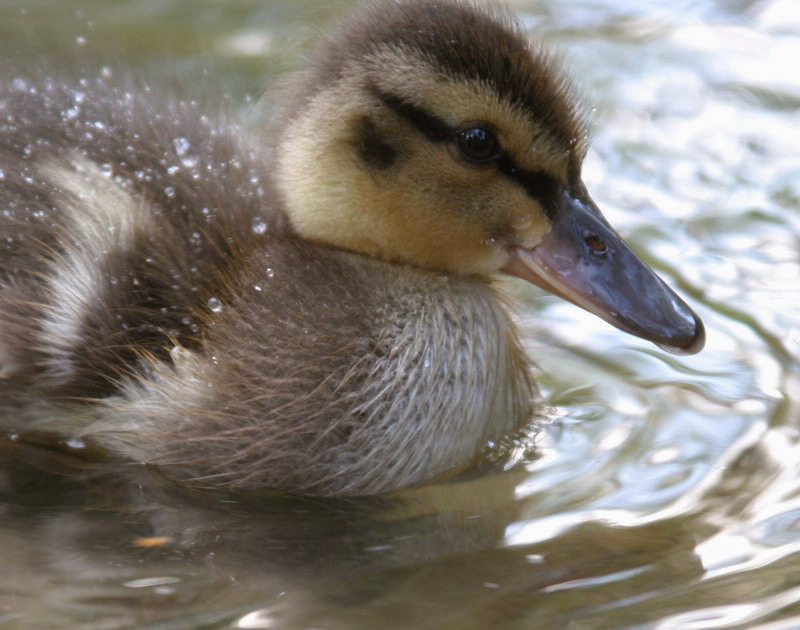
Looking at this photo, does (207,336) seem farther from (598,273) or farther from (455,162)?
(598,273)

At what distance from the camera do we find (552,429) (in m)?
2.97

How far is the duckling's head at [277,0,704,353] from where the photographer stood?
2.64m

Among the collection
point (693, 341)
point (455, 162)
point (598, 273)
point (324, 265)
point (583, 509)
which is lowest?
point (583, 509)

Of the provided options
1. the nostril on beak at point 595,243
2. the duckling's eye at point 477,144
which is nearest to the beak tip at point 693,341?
the nostril on beak at point 595,243

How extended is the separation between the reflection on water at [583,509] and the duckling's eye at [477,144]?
543 millimetres

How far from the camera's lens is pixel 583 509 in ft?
8.52

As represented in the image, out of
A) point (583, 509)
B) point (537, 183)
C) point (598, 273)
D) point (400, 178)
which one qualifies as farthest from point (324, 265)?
point (583, 509)

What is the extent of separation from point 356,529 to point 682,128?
2.16m

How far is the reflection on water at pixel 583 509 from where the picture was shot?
2240 millimetres

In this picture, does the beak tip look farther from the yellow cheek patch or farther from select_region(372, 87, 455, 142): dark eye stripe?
select_region(372, 87, 455, 142): dark eye stripe

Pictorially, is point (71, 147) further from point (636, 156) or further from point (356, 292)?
point (636, 156)

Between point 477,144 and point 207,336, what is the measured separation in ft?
2.12

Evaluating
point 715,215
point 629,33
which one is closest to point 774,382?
point 715,215

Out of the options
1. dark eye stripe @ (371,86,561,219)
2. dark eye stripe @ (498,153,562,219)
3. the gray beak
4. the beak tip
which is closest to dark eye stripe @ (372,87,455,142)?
dark eye stripe @ (371,86,561,219)
